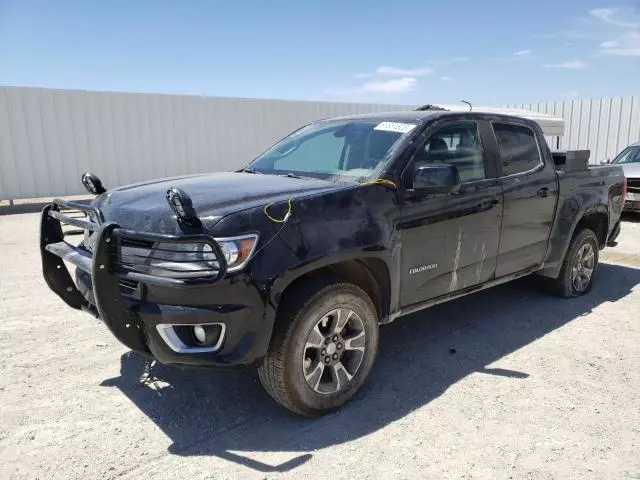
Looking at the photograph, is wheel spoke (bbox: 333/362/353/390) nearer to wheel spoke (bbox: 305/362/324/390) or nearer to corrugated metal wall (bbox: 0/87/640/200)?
wheel spoke (bbox: 305/362/324/390)

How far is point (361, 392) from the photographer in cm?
343

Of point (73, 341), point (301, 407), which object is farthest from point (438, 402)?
point (73, 341)

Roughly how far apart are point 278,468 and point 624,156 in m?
12.2

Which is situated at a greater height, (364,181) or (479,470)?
(364,181)

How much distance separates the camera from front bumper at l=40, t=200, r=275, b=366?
259 cm

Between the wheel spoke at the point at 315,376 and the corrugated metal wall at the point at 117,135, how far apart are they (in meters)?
12.7

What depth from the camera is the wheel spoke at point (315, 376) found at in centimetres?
303

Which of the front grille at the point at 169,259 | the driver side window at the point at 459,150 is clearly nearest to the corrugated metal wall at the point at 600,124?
the driver side window at the point at 459,150

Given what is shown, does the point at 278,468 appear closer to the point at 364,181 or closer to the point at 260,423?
the point at 260,423

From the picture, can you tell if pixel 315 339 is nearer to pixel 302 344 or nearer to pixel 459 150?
pixel 302 344

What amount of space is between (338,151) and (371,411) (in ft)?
6.07

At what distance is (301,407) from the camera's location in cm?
302

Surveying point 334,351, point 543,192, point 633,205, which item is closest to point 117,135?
point 543,192

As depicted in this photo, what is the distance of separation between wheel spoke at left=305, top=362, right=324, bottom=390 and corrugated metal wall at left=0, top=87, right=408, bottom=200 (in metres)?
12.7
